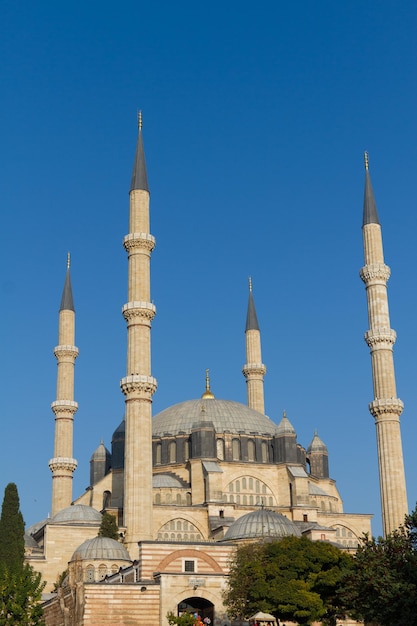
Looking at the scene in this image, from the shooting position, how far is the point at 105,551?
1470 inches

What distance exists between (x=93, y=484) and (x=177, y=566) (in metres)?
17.0

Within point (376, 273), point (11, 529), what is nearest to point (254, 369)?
point (376, 273)

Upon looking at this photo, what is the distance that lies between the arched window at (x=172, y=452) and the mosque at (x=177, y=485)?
0.06 metres

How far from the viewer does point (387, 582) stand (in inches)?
948

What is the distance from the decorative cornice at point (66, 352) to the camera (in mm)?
49469

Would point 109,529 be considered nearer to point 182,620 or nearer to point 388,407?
point 182,620

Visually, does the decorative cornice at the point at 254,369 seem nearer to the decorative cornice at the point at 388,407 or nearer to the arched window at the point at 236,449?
the arched window at the point at 236,449

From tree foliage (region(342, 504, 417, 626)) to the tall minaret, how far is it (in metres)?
13.1

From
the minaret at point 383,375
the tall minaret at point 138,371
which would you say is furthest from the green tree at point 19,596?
the minaret at point 383,375

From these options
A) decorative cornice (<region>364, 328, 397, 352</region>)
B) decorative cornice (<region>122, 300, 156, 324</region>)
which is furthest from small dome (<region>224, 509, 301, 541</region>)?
decorative cornice (<region>122, 300, 156, 324</region>)

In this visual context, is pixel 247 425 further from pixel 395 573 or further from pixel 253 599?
pixel 395 573

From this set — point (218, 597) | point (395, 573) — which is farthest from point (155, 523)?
point (395, 573)

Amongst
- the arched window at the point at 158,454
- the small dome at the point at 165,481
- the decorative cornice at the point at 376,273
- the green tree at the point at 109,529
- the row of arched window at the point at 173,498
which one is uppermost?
the decorative cornice at the point at 376,273

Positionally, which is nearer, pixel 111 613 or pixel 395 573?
pixel 395 573
